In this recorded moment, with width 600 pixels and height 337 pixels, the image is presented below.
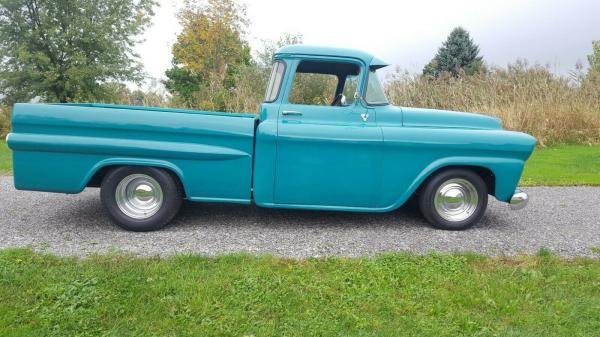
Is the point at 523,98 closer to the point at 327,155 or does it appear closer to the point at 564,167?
the point at 564,167

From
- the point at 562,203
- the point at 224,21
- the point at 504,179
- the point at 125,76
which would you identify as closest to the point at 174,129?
the point at 504,179

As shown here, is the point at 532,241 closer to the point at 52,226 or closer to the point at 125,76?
the point at 52,226

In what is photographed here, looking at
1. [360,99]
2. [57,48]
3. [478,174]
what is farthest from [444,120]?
[57,48]

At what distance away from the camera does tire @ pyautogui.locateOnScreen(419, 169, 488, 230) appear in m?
4.77

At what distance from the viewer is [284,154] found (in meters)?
4.46

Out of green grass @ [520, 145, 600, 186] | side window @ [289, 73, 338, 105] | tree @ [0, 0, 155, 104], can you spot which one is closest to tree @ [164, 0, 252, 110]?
tree @ [0, 0, 155, 104]

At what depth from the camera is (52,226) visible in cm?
464

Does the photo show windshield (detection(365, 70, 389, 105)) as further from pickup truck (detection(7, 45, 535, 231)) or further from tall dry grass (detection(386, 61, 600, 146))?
tall dry grass (detection(386, 61, 600, 146))

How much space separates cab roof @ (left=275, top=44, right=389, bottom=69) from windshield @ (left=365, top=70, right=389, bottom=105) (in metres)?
0.11

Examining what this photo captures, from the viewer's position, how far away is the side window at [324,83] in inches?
189

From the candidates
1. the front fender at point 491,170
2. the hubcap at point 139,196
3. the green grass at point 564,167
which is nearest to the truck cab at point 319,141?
the front fender at point 491,170

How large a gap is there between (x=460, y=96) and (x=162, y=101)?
9.10 metres

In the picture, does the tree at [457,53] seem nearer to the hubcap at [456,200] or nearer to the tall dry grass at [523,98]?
the tall dry grass at [523,98]

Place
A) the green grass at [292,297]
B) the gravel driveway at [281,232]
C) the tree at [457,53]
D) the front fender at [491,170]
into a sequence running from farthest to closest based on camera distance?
1. the tree at [457,53]
2. the front fender at [491,170]
3. the gravel driveway at [281,232]
4. the green grass at [292,297]
